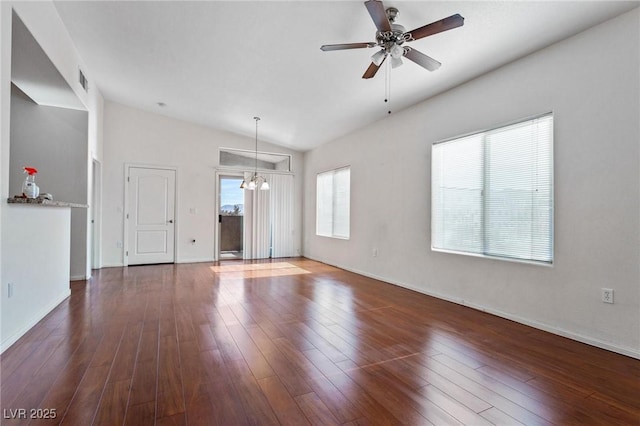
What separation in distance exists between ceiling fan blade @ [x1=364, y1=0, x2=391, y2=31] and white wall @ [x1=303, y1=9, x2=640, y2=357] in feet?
6.09

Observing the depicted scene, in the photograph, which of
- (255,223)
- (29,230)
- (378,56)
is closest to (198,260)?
(255,223)

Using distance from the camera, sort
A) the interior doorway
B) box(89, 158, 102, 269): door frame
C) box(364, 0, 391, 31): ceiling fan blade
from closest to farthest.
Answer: box(364, 0, 391, 31): ceiling fan blade < box(89, 158, 102, 269): door frame < the interior doorway

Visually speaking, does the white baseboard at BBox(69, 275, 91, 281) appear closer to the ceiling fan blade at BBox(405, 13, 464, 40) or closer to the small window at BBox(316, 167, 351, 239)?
the small window at BBox(316, 167, 351, 239)

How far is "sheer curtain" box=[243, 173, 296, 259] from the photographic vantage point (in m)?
7.67

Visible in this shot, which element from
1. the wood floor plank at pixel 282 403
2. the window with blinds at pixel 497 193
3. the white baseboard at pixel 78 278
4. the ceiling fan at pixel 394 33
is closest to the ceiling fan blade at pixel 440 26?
the ceiling fan at pixel 394 33

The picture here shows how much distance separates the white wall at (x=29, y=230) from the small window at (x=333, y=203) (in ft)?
14.7

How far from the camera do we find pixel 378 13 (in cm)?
224

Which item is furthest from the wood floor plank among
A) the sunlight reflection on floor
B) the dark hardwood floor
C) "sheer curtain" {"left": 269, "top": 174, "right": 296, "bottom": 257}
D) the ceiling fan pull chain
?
"sheer curtain" {"left": 269, "top": 174, "right": 296, "bottom": 257}

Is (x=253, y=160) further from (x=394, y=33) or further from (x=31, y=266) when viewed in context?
(x=394, y=33)

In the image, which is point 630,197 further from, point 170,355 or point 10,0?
point 10,0

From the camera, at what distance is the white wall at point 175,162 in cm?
637

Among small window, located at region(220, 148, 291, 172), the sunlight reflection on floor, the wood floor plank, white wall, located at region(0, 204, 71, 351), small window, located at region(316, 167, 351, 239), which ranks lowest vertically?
the sunlight reflection on floor

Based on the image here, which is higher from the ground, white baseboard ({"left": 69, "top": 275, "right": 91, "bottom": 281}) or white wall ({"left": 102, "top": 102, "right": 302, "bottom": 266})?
white wall ({"left": 102, "top": 102, "right": 302, "bottom": 266})

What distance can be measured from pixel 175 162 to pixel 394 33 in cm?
583
